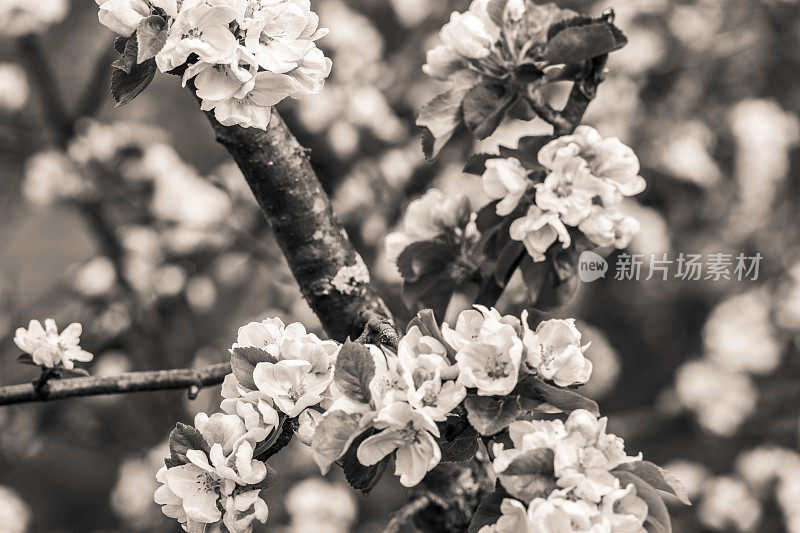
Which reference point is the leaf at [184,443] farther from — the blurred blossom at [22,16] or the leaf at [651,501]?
the blurred blossom at [22,16]

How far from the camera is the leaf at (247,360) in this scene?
0.78m

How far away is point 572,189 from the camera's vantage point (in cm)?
92

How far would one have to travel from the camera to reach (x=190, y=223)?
2727 millimetres

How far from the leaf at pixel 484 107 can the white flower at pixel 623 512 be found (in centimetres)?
45

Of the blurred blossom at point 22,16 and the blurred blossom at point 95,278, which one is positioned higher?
the blurred blossom at point 22,16

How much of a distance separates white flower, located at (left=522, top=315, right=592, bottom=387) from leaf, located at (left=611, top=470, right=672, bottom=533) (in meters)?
0.09

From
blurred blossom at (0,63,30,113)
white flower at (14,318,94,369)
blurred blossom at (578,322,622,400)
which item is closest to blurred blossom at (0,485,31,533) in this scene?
blurred blossom at (0,63,30,113)

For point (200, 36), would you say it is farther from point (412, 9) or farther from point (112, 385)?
point (412, 9)

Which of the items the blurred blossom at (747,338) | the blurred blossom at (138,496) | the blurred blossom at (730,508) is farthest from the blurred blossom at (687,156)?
the blurred blossom at (138,496)

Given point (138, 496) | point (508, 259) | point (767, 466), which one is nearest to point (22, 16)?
point (138, 496)

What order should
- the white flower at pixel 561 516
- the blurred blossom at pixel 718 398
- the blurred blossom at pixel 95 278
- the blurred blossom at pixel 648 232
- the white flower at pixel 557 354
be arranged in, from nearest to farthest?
the white flower at pixel 561 516 → the white flower at pixel 557 354 → the blurred blossom at pixel 95 278 → the blurred blossom at pixel 718 398 → the blurred blossom at pixel 648 232

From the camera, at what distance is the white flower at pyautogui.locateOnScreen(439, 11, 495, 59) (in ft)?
3.13

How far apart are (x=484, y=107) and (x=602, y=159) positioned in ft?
0.49

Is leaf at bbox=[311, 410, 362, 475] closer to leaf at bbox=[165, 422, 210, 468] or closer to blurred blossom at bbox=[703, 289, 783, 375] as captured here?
leaf at bbox=[165, 422, 210, 468]
